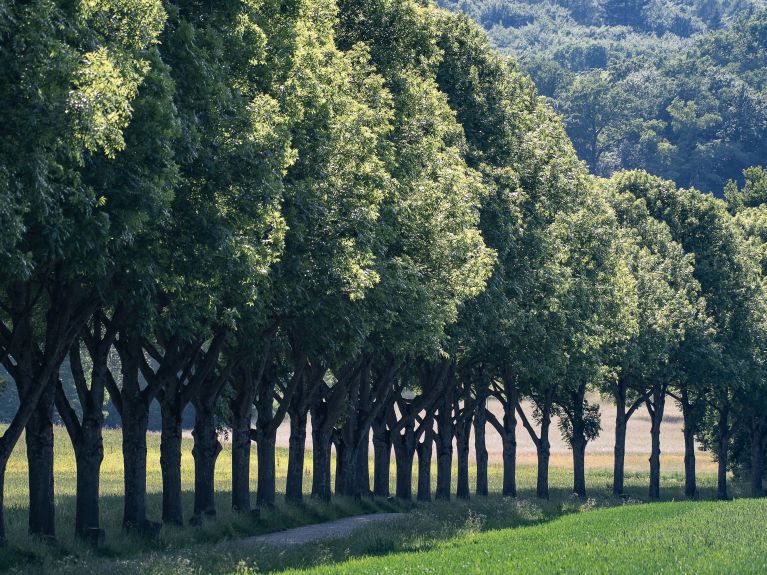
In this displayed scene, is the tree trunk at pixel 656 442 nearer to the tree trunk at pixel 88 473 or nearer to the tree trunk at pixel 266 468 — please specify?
the tree trunk at pixel 266 468

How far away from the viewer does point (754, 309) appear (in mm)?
79812

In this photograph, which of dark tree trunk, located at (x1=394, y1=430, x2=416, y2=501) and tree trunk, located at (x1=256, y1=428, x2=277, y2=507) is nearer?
tree trunk, located at (x1=256, y1=428, x2=277, y2=507)

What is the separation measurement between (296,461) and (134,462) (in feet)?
40.8

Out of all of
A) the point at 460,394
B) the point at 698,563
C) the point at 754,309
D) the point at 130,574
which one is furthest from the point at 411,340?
the point at 754,309

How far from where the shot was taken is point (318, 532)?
130 feet

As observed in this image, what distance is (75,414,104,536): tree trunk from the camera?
107 feet

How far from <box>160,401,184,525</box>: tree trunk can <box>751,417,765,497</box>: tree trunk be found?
5417 centimetres

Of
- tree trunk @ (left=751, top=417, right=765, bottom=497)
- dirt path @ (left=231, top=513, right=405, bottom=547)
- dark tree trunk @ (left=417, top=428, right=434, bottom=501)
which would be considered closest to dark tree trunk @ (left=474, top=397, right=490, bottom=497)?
dark tree trunk @ (left=417, top=428, right=434, bottom=501)

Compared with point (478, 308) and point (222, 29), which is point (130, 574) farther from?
point (478, 308)

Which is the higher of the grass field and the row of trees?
the row of trees

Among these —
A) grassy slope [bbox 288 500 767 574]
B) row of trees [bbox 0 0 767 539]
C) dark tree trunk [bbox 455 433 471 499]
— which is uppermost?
row of trees [bbox 0 0 767 539]

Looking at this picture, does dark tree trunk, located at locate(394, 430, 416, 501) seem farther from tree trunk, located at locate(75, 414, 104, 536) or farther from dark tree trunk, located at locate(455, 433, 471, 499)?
tree trunk, located at locate(75, 414, 104, 536)

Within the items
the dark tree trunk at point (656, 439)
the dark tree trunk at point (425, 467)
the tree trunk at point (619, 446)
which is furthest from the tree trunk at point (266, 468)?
the dark tree trunk at point (656, 439)

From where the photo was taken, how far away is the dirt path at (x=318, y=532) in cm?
3509
